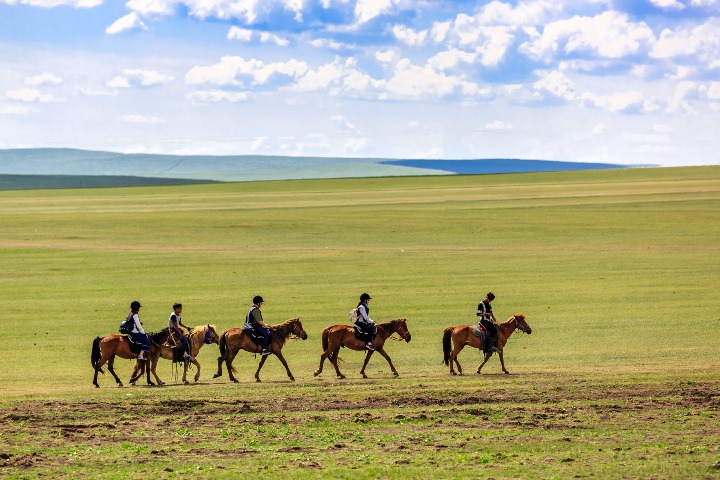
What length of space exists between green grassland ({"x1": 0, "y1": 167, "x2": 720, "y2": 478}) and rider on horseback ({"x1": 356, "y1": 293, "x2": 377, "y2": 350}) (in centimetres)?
103

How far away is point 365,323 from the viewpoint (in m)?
28.8

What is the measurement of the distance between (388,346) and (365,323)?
21.9ft

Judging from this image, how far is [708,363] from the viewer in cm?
2936

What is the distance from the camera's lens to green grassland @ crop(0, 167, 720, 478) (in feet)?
63.0

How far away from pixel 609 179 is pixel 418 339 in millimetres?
122388

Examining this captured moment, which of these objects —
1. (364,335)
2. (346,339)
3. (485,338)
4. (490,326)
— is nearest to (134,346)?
(346,339)

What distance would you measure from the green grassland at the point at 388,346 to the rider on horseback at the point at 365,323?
3.37ft

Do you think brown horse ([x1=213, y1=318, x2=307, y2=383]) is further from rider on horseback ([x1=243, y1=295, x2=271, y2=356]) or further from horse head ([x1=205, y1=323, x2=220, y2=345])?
horse head ([x1=205, y1=323, x2=220, y2=345])

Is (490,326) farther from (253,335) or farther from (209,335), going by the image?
(209,335)

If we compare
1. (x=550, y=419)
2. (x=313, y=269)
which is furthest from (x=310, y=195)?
(x=550, y=419)

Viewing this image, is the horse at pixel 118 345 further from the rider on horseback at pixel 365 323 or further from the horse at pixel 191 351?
the rider on horseback at pixel 365 323

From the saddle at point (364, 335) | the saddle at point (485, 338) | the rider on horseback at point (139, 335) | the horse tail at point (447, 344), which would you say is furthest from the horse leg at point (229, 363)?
the saddle at point (485, 338)

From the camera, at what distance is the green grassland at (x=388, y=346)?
1919cm

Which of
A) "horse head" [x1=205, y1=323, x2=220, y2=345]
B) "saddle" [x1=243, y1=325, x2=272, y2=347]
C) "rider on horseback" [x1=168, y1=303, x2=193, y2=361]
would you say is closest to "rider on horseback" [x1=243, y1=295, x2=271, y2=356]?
"saddle" [x1=243, y1=325, x2=272, y2=347]
